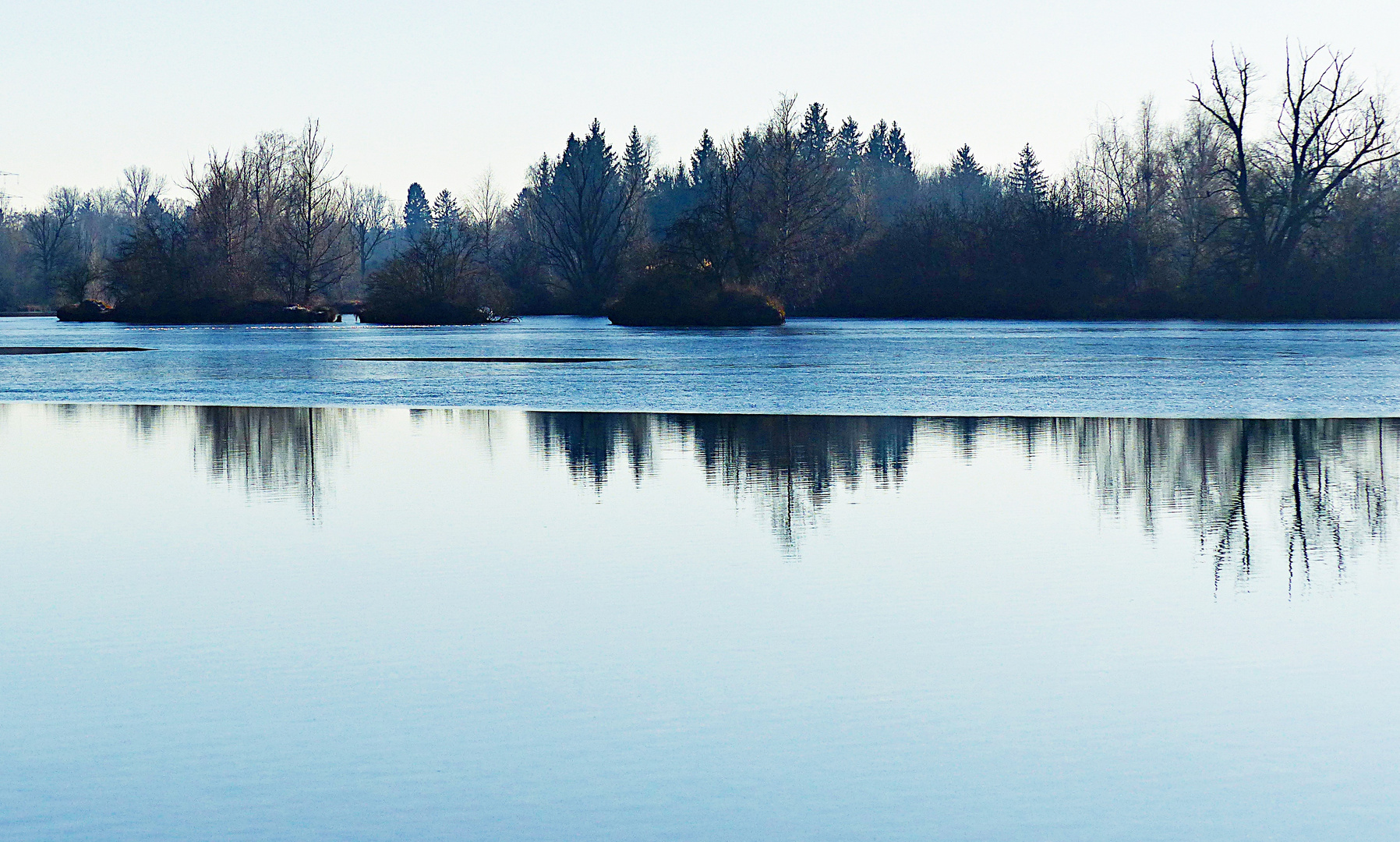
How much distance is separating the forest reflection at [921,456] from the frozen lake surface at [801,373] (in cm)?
205

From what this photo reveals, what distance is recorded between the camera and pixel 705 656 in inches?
295

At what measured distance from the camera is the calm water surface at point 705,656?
17.8 feet

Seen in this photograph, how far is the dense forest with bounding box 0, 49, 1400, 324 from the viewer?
66438 mm

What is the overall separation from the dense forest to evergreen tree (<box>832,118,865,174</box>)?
74.9 feet

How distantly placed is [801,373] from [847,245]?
48846 millimetres

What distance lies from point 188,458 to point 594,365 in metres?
19.0

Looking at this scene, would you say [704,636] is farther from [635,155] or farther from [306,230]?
[635,155]

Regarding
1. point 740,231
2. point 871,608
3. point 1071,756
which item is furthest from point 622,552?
point 740,231

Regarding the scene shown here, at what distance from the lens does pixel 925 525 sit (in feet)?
37.7

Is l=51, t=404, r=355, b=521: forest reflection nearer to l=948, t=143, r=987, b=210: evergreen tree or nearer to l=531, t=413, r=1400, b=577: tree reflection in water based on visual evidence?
l=531, t=413, r=1400, b=577: tree reflection in water

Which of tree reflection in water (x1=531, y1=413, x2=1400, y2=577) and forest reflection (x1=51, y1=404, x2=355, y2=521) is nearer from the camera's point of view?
tree reflection in water (x1=531, y1=413, x2=1400, y2=577)

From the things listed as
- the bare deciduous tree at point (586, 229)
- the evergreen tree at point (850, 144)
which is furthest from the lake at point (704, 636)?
the evergreen tree at point (850, 144)

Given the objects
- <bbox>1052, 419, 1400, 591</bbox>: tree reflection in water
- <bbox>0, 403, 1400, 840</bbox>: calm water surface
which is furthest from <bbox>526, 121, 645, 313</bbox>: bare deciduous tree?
<bbox>0, 403, 1400, 840</bbox>: calm water surface

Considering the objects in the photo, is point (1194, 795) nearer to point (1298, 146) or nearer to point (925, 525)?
point (925, 525)
